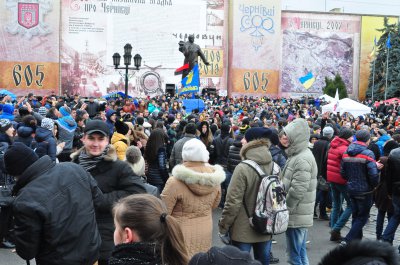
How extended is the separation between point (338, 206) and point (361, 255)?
279 inches

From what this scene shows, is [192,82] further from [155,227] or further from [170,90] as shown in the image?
[170,90]

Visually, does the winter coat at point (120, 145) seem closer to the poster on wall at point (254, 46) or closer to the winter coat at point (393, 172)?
the winter coat at point (393, 172)

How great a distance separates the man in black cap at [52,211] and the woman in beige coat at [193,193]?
116cm

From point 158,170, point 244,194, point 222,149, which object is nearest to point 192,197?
point 244,194

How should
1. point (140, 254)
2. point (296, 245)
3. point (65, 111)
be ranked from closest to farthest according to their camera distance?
point (140, 254) < point (296, 245) < point (65, 111)

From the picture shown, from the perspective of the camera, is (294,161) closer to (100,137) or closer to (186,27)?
(100,137)

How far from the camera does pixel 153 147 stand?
831 centimetres

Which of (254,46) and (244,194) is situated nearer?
(244,194)

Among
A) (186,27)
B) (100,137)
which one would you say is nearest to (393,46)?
(186,27)

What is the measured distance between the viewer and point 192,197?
4656 millimetres

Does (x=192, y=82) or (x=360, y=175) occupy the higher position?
(x=192, y=82)

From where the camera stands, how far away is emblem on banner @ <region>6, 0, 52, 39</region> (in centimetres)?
3744

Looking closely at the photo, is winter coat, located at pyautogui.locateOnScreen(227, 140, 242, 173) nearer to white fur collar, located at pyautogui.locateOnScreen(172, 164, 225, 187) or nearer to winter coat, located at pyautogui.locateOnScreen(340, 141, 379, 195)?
winter coat, located at pyautogui.locateOnScreen(340, 141, 379, 195)

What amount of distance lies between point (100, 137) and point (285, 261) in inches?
147
